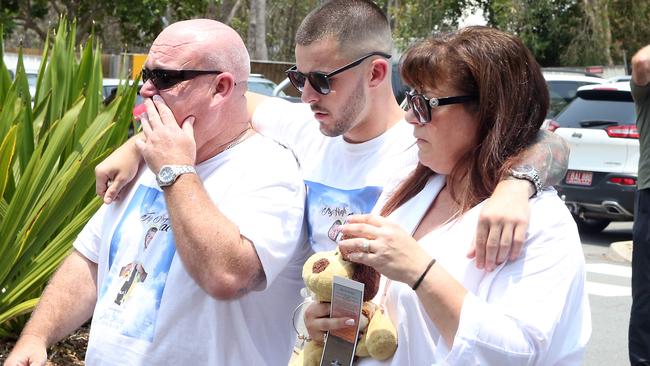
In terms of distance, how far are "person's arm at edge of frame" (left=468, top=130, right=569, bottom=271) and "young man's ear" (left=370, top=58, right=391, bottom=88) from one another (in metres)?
0.91

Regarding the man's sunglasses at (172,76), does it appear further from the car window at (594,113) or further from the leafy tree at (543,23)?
the leafy tree at (543,23)

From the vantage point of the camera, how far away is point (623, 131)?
463 inches

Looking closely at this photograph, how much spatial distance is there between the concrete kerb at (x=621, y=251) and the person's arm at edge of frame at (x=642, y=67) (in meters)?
6.49

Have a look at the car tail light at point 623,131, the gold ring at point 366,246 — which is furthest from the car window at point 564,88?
the gold ring at point 366,246

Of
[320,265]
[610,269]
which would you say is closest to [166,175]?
[320,265]

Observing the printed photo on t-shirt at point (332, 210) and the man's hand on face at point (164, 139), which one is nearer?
the man's hand on face at point (164, 139)

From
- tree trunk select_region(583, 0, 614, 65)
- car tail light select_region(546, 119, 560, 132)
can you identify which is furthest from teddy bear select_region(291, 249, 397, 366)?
tree trunk select_region(583, 0, 614, 65)

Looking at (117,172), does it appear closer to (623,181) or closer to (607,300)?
(607,300)

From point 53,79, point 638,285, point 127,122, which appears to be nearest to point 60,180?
point 127,122

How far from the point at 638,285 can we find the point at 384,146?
7.81 ft

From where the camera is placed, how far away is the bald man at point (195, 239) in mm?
2689

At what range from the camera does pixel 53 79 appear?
561 cm

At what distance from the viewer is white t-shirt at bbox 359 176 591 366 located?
210 centimetres

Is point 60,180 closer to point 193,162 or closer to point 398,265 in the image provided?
point 193,162
